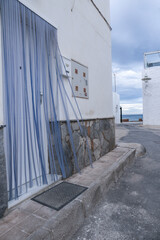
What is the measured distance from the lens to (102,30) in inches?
164

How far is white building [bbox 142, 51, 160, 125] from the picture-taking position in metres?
12.1

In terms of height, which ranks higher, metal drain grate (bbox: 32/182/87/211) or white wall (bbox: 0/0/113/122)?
white wall (bbox: 0/0/113/122)

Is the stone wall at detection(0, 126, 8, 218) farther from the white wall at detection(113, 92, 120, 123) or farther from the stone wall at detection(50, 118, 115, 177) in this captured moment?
the white wall at detection(113, 92, 120, 123)

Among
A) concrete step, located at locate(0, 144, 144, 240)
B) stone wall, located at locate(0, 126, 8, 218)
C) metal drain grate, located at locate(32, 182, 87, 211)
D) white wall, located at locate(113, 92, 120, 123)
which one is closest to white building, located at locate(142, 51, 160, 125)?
white wall, located at locate(113, 92, 120, 123)

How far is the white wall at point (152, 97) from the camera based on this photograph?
477 inches

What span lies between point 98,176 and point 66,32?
244cm

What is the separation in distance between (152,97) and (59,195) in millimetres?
12088

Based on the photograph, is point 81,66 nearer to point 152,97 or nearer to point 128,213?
point 128,213

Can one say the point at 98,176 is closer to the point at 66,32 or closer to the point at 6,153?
the point at 6,153

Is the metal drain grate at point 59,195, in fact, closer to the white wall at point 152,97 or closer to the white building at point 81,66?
the white building at point 81,66

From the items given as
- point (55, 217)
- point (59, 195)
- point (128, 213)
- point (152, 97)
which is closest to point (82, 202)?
point (59, 195)

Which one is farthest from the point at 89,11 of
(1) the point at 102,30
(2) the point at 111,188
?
(2) the point at 111,188

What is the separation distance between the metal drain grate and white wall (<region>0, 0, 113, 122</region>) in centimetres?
112

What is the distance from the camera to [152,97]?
1230cm
